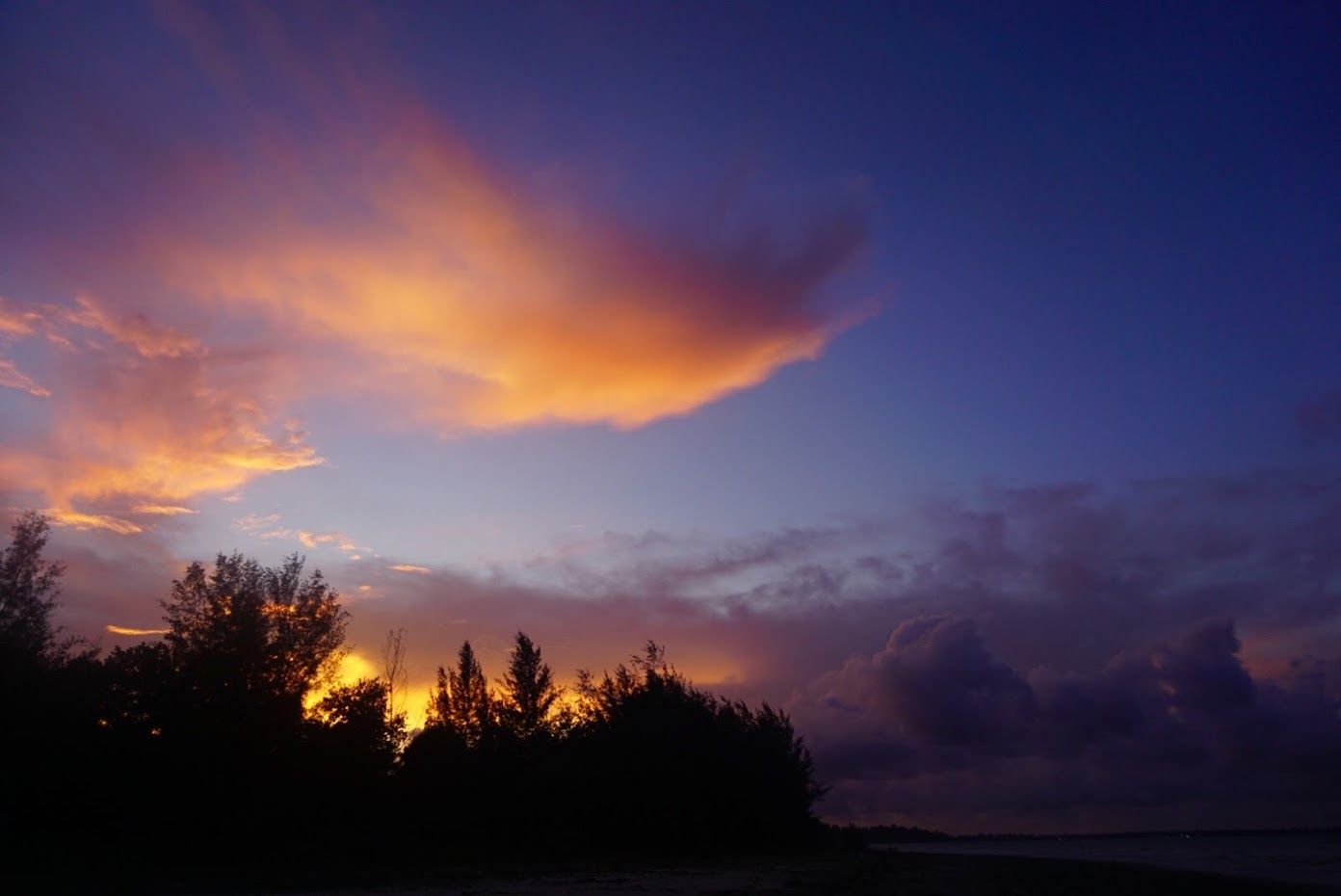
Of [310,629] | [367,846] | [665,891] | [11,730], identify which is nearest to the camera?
[665,891]

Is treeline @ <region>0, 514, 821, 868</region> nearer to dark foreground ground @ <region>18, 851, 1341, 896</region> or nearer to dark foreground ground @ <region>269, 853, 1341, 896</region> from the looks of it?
dark foreground ground @ <region>18, 851, 1341, 896</region>

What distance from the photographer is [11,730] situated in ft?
106

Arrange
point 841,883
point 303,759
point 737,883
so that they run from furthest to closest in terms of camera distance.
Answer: point 303,759, point 841,883, point 737,883

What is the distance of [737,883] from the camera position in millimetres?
25875

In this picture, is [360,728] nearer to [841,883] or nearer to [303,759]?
[303,759]

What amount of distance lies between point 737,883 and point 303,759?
2101 cm

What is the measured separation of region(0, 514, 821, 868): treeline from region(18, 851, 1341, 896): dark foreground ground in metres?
4.06

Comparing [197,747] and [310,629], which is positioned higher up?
[310,629]

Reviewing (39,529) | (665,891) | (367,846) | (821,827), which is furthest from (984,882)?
(39,529)

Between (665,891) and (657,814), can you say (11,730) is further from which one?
(657,814)

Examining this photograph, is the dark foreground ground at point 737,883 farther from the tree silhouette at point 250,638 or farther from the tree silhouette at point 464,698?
the tree silhouette at point 464,698

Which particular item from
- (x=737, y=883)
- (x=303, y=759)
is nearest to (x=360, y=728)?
(x=303, y=759)

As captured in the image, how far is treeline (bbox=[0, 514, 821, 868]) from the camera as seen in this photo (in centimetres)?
3322

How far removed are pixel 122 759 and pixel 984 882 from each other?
104 ft
